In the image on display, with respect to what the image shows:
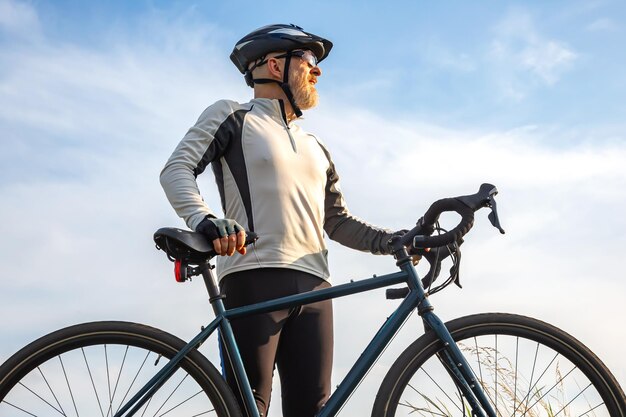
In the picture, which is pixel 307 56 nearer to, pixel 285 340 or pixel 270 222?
pixel 270 222

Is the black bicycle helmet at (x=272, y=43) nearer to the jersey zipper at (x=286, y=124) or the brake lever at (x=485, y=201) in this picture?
the jersey zipper at (x=286, y=124)

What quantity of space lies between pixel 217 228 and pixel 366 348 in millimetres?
720

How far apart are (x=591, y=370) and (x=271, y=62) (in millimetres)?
1876

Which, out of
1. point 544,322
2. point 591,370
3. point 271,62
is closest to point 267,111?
point 271,62

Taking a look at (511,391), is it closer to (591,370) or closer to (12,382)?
(591,370)

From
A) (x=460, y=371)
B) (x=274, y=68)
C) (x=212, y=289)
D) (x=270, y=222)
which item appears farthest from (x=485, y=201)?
(x=274, y=68)

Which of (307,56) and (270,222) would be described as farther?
(307,56)

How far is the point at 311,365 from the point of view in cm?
340

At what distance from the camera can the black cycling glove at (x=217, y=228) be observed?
2.95m

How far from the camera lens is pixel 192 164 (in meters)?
3.34

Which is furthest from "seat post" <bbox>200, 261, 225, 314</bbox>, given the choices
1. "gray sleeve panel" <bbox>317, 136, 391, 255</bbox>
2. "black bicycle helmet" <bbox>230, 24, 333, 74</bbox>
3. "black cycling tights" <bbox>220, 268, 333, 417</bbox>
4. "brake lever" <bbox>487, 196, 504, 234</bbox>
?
"black bicycle helmet" <bbox>230, 24, 333, 74</bbox>

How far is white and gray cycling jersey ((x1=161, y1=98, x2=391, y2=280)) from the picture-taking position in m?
3.35

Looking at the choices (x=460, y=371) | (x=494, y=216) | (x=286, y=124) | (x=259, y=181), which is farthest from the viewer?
(x=286, y=124)

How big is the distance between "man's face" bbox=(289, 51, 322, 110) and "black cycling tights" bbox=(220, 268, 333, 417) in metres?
0.83
